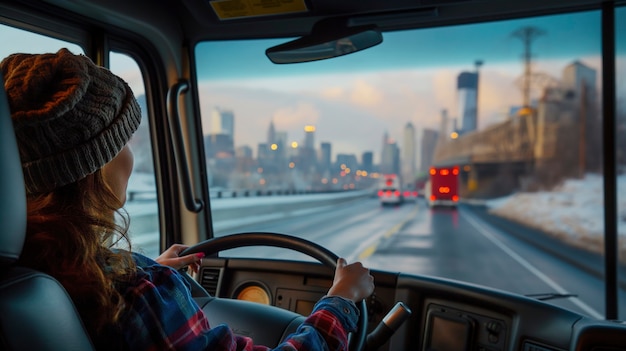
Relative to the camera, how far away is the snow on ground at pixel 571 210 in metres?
2.50

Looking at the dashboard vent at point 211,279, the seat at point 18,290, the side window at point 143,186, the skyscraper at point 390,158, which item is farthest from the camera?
the skyscraper at point 390,158

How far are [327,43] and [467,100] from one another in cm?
87

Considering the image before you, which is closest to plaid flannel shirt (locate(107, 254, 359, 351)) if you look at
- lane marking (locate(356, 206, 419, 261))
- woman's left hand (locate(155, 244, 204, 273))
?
woman's left hand (locate(155, 244, 204, 273))

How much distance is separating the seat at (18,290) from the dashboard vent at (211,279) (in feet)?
5.20

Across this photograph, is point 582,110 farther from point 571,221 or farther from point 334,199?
Result: point 334,199

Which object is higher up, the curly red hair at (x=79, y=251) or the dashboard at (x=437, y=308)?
the curly red hair at (x=79, y=251)

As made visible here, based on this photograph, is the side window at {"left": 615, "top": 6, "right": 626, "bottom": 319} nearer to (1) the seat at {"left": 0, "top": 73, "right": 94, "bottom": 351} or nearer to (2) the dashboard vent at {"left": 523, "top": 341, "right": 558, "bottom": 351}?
(2) the dashboard vent at {"left": 523, "top": 341, "right": 558, "bottom": 351}

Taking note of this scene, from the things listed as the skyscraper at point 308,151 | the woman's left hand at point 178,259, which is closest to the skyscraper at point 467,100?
the skyscraper at point 308,151

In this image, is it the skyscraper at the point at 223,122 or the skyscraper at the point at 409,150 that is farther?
the skyscraper at the point at 223,122

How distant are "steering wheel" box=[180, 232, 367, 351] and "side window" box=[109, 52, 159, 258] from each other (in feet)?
4.20

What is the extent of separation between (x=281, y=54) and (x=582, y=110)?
1581mm

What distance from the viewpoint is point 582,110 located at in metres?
2.65

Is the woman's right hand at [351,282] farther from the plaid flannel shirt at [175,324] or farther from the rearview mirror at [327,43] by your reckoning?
the rearview mirror at [327,43]

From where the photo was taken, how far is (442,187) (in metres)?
3.11
